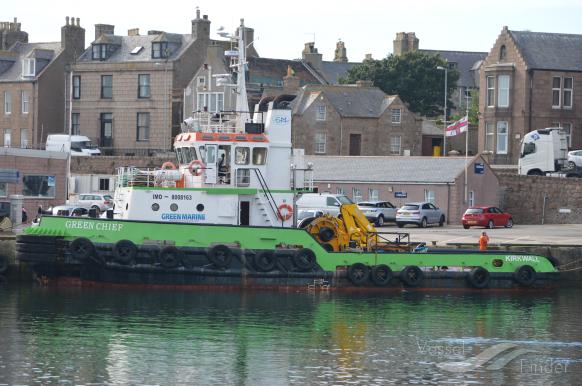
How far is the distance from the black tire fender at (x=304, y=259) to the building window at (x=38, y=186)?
22227 mm

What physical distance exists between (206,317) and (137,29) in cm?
4967

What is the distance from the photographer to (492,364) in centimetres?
2658

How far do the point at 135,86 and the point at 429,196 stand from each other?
2348 centimetres

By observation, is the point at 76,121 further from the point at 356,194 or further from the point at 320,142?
the point at 356,194

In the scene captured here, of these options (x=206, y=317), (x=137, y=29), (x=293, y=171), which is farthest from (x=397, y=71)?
(x=206, y=317)

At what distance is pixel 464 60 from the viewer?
353ft

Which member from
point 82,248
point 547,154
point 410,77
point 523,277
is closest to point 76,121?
point 410,77

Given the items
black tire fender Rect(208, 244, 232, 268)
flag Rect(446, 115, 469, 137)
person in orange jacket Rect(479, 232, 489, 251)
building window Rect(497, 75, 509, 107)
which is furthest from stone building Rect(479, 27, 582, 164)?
black tire fender Rect(208, 244, 232, 268)

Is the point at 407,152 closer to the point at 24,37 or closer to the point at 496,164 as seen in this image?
the point at 496,164

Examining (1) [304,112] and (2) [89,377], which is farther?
(1) [304,112]

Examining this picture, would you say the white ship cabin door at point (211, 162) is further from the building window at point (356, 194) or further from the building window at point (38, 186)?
the building window at point (356, 194)

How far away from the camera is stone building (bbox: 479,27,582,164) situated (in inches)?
2586

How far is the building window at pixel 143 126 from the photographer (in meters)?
73.8

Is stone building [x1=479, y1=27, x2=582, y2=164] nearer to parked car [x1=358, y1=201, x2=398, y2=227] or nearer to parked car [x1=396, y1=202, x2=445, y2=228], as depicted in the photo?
parked car [x1=396, y1=202, x2=445, y2=228]
